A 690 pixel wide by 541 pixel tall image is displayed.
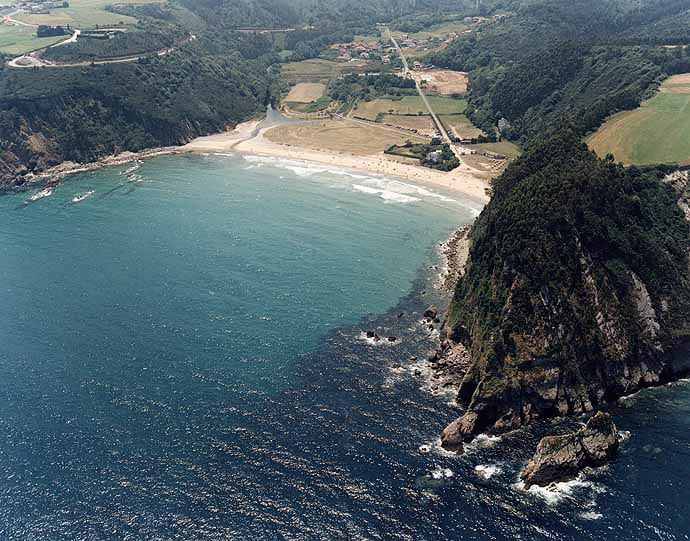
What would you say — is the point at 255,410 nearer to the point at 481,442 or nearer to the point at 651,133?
the point at 481,442

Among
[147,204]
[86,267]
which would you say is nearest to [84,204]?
[147,204]

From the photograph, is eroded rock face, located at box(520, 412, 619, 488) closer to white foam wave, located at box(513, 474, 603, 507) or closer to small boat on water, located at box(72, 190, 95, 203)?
white foam wave, located at box(513, 474, 603, 507)

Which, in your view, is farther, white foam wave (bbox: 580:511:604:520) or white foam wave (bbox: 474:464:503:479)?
white foam wave (bbox: 474:464:503:479)

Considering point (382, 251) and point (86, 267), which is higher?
point (382, 251)

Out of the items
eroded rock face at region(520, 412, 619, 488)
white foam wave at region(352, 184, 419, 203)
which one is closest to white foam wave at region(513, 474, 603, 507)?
eroded rock face at region(520, 412, 619, 488)

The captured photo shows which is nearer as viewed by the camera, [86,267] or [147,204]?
[86,267]

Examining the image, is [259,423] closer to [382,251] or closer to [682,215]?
[382,251]
